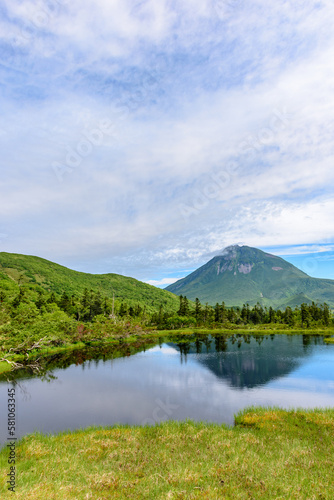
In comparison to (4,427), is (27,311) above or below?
above

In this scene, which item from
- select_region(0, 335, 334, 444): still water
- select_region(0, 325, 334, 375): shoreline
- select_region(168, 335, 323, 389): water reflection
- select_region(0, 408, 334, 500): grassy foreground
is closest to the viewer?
select_region(0, 408, 334, 500): grassy foreground

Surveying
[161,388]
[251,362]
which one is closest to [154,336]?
[251,362]

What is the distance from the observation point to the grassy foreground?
1097 centimetres

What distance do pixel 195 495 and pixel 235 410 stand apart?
64.5 ft

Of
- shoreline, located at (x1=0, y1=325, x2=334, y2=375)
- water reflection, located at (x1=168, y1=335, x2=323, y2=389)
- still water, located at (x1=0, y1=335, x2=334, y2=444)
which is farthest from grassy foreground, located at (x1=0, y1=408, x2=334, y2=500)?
shoreline, located at (x1=0, y1=325, x2=334, y2=375)

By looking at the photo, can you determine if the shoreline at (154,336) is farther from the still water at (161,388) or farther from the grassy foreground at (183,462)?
the grassy foreground at (183,462)

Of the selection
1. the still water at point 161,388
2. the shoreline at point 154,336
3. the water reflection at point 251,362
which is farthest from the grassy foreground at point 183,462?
the shoreline at point 154,336

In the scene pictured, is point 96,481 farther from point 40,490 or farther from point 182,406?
point 182,406

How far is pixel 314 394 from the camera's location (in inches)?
1323

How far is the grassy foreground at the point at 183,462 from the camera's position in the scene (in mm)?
10969

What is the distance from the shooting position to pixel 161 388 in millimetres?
38094

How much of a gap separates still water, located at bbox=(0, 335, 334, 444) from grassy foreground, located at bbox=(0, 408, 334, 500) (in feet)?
17.4

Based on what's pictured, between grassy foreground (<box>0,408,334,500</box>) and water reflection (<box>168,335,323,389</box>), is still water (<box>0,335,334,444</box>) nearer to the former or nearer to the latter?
water reflection (<box>168,335,323,389</box>)

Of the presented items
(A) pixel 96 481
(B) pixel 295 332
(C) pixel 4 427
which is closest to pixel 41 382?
(C) pixel 4 427
